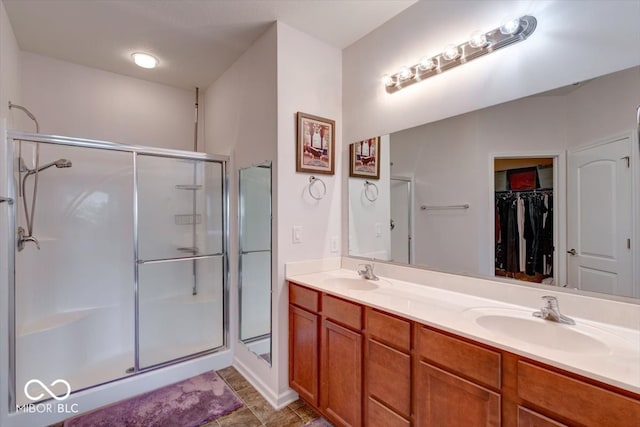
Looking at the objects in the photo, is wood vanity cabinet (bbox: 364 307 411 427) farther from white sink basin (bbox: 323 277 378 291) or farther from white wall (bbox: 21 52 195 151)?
white wall (bbox: 21 52 195 151)

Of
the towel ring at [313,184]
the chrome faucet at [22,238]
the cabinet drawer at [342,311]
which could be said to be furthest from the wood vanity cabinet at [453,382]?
the chrome faucet at [22,238]

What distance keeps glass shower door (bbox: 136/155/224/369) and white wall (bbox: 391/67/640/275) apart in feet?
5.70

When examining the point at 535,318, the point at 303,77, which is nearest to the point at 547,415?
the point at 535,318

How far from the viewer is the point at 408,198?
203 centimetres

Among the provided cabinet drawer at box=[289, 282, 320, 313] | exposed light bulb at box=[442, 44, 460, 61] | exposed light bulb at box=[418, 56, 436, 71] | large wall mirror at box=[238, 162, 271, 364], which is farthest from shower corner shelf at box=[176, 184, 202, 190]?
exposed light bulb at box=[442, 44, 460, 61]

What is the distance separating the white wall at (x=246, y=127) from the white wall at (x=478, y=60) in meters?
0.62

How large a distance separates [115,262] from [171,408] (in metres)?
1.46

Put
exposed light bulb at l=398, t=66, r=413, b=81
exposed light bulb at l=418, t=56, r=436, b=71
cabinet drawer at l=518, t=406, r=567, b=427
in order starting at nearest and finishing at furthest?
cabinet drawer at l=518, t=406, r=567, b=427 < exposed light bulb at l=418, t=56, r=436, b=71 < exposed light bulb at l=398, t=66, r=413, b=81

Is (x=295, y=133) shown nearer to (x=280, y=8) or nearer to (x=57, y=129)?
(x=280, y=8)

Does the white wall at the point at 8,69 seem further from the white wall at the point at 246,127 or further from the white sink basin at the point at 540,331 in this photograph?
the white sink basin at the point at 540,331

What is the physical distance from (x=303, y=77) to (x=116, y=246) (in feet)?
7.50

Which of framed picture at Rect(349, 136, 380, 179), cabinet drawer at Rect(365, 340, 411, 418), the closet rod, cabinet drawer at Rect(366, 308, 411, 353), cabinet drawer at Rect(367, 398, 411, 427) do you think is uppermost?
framed picture at Rect(349, 136, 380, 179)

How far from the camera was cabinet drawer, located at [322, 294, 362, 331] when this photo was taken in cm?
156

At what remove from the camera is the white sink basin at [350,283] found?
1.96 metres
